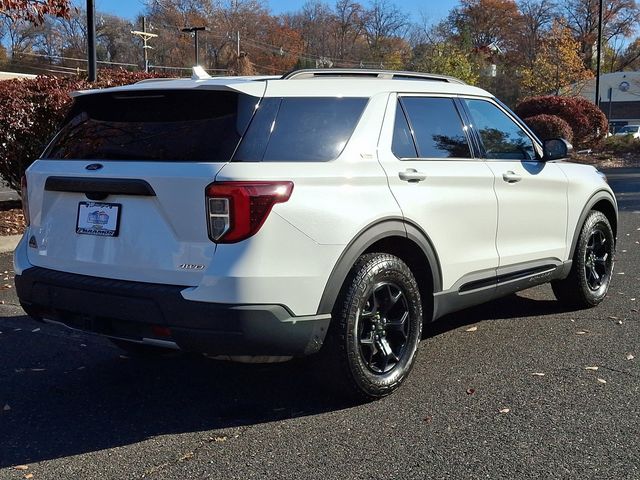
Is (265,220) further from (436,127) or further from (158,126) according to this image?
(436,127)

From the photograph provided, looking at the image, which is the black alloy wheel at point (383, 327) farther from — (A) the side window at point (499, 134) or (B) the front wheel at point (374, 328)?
(A) the side window at point (499, 134)

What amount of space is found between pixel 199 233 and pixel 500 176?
96.3 inches

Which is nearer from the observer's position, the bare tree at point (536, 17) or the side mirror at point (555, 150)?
the side mirror at point (555, 150)

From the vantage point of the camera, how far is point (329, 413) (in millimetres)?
3928

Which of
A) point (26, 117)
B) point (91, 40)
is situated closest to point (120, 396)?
point (26, 117)

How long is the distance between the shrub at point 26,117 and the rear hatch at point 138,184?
635cm

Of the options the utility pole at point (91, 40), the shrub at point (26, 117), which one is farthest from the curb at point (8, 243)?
the utility pole at point (91, 40)

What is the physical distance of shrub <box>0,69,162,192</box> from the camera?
32.0 ft

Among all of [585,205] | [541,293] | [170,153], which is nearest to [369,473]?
[170,153]

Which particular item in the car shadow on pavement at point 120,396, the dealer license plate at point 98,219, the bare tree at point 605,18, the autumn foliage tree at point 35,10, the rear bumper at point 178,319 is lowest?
the car shadow on pavement at point 120,396

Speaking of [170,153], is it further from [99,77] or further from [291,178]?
[99,77]

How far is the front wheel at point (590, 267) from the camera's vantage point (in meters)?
5.89

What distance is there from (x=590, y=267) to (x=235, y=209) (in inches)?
154

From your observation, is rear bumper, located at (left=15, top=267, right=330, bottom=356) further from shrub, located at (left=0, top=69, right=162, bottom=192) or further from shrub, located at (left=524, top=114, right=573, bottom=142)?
shrub, located at (left=524, top=114, right=573, bottom=142)
